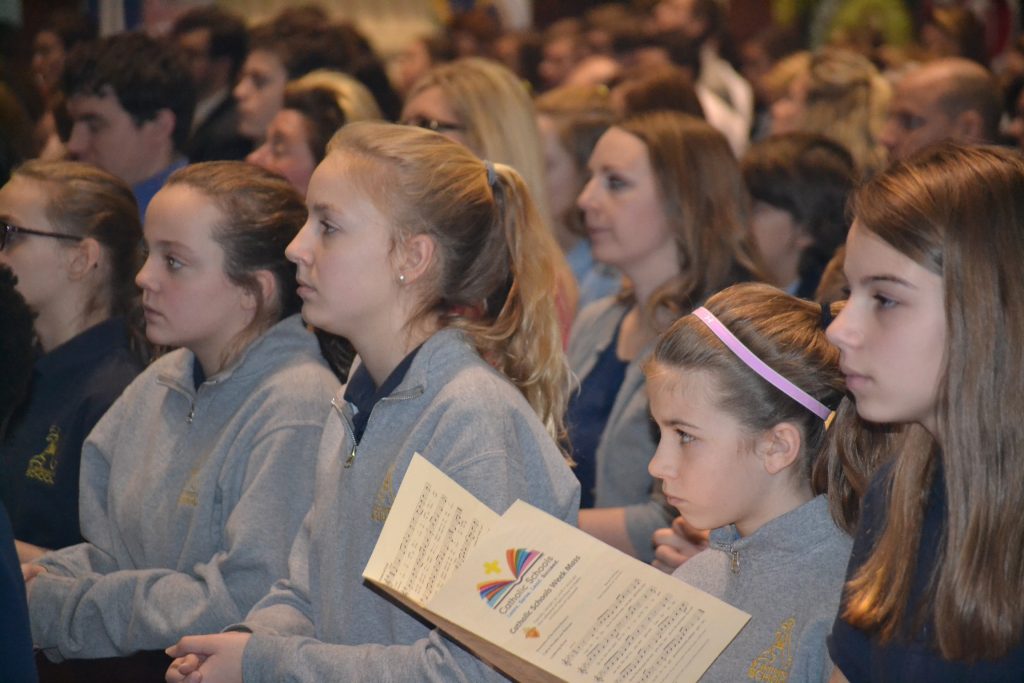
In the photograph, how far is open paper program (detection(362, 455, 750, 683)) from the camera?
189 centimetres

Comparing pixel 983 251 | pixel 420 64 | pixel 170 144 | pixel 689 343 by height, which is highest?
pixel 983 251

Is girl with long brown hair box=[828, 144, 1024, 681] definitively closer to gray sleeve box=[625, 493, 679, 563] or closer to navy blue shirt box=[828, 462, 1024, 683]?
navy blue shirt box=[828, 462, 1024, 683]

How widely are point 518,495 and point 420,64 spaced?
20.7 feet

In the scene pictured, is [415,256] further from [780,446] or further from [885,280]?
[885,280]

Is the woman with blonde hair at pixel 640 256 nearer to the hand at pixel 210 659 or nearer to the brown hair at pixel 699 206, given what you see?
the brown hair at pixel 699 206

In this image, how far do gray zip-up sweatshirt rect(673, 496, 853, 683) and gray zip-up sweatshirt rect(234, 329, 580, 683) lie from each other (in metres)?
0.33

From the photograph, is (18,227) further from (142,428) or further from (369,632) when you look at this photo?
(369,632)

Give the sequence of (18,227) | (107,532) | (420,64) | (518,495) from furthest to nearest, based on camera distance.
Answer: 1. (420,64)
2. (18,227)
3. (107,532)
4. (518,495)

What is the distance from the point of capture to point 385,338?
2486 mm

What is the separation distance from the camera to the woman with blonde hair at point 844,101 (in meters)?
5.86

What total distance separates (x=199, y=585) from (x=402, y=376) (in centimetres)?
63

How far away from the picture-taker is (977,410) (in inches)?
68.5

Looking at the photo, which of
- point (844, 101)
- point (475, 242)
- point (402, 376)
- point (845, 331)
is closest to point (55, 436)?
point (402, 376)

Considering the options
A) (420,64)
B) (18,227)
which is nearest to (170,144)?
(18,227)
